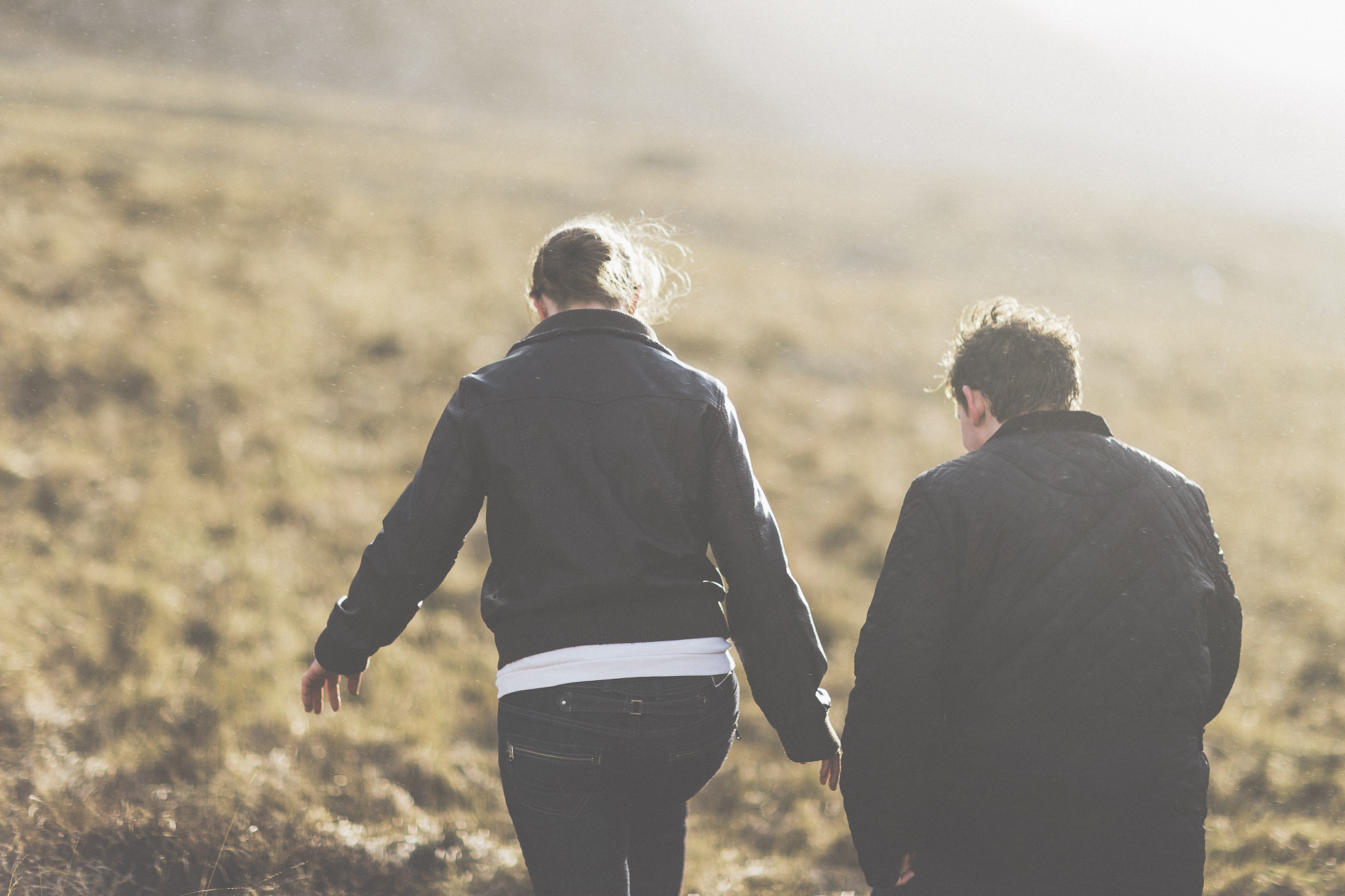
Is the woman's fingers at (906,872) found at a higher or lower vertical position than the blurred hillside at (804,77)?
lower

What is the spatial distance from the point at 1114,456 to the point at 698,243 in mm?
18971

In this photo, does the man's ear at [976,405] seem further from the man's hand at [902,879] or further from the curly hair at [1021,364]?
the man's hand at [902,879]

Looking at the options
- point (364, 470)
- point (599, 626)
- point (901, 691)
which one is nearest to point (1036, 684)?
point (901, 691)

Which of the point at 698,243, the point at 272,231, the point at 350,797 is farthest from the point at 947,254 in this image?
the point at 350,797

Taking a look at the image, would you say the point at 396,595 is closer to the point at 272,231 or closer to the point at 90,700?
the point at 90,700

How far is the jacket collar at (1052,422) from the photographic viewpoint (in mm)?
2291

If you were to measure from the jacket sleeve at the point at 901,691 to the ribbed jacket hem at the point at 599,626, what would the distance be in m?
0.43

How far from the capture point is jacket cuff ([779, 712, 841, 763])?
2357mm

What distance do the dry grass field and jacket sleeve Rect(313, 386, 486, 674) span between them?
1312 millimetres

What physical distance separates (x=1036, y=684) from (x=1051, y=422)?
0.65 m

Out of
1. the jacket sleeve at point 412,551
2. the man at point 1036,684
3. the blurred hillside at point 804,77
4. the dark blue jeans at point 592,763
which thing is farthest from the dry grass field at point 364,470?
the blurred hillside at point 804,77

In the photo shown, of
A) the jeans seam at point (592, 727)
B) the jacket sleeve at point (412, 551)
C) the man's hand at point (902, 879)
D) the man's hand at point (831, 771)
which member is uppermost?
the jacket sleeve at point (412, 551)

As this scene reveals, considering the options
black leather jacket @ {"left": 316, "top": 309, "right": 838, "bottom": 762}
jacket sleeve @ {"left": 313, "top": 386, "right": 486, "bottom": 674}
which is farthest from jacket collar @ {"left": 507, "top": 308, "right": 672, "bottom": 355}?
jacket sleeve @ {"left": 313, "top": 386, "right": 486, "bottom": 674}

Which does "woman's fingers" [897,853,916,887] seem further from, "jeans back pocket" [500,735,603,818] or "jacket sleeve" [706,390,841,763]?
"jeans back pocket" [500,735,603,818]
